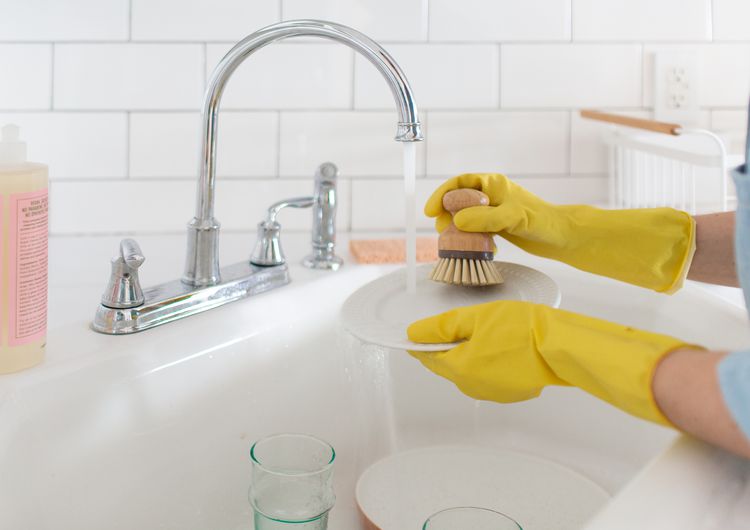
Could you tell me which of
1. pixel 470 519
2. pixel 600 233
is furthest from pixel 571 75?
pixel 470 519

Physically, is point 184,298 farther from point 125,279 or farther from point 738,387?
point 738,387

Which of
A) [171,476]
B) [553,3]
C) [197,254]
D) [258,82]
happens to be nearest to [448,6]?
[553,3]

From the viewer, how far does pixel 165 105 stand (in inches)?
48.0

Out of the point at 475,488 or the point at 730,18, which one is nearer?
the point at 475,488

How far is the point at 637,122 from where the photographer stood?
1.11 metres

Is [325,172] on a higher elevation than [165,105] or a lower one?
lower

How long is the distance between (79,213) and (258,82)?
0.33 metres

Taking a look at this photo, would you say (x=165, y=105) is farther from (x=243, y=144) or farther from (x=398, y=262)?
(x=398, y=262)

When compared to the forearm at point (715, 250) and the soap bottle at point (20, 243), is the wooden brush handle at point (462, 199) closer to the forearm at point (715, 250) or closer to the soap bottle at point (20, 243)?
→ the forearm at point (715, 250)

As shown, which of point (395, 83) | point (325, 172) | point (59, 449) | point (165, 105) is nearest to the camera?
point (59, 449)

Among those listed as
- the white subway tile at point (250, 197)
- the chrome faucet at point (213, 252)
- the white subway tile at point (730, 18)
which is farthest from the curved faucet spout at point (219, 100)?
the white subway tile at point (730, 18)

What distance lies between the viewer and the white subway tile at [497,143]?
1.28 m

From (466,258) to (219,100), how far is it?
0.31 meters

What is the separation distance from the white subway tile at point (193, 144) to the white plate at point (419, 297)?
508mm
